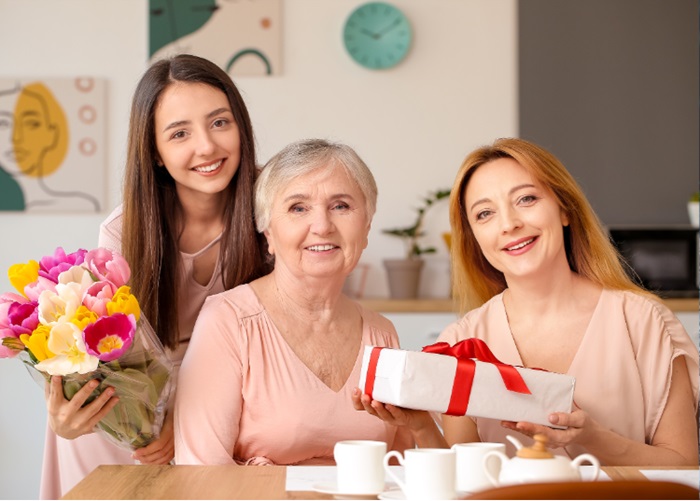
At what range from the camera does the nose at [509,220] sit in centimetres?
217

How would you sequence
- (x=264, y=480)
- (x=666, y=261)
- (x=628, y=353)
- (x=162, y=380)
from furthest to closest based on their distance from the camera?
1. (x=666, y=261)
2. (x=628, y=353)
3. (x=162, y=380)
4. (x=264, y=480)

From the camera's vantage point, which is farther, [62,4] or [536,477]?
[62,4]

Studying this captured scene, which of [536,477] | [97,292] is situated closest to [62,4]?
[97,292]

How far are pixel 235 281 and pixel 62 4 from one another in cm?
310

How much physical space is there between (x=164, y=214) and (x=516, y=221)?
95cm

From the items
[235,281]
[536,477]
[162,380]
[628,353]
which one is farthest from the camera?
[235,281]

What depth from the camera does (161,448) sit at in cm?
212

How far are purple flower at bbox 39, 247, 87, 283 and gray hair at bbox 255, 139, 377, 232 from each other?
1.62ft

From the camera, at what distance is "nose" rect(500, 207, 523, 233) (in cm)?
217

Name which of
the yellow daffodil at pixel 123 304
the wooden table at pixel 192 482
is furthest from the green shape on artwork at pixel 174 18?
the wooden table at pixel 192 482

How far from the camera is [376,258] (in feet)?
16.4

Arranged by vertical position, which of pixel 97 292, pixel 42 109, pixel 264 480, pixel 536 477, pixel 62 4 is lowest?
pixel 264 480

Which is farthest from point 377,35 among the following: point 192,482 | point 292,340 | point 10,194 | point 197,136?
point 192,482

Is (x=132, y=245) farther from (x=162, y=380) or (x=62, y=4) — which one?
(x=62, y=4)
